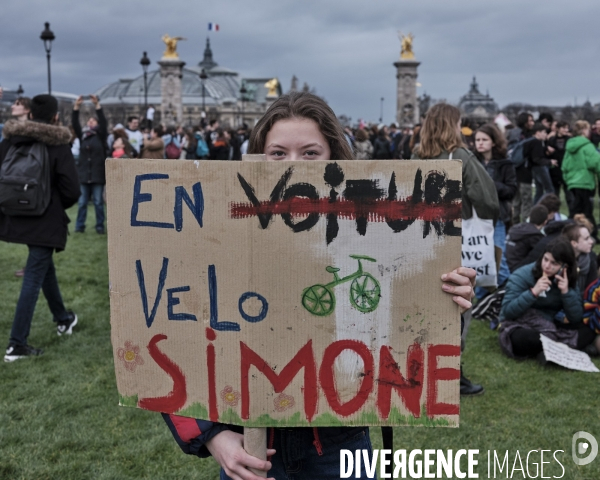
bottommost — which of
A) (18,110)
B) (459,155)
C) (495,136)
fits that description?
(459,155)

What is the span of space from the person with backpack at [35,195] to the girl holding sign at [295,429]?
11.1 ft

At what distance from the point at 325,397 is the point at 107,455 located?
2.44 metres

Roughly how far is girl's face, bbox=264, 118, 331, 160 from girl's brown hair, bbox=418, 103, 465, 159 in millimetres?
2626

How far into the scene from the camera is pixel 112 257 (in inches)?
61.8

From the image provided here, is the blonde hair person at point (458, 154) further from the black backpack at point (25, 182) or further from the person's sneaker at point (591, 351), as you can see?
the black backpack at point (25, 182)

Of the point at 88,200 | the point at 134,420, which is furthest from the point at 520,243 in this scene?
the point at 88,200

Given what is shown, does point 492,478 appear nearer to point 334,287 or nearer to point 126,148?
point 334,287

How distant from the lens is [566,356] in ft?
16.7

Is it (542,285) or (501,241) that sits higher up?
(501,241)

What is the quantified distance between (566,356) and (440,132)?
209 centimetres

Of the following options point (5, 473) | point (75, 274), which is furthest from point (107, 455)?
point (75, 274)

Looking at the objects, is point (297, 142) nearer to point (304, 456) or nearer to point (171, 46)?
point (304, 456)

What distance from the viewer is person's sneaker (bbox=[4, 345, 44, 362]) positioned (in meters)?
4.98

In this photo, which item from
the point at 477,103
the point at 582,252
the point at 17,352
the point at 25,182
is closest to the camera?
the point at 25,182
